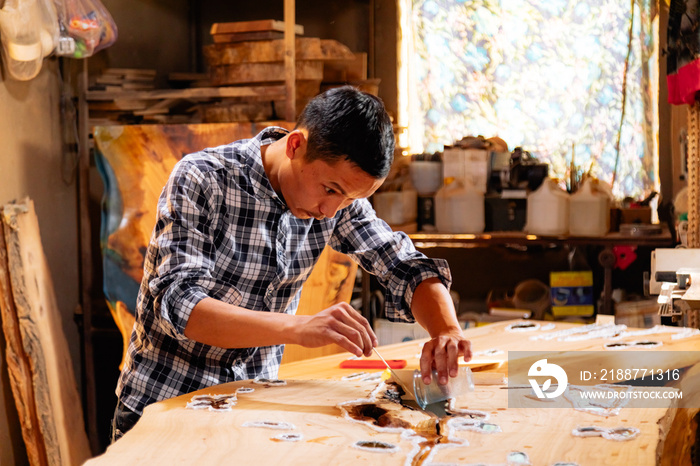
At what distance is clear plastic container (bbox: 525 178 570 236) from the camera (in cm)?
415

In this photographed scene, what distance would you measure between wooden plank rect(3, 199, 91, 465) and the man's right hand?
82.2 inches

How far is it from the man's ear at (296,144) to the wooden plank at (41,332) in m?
1.88

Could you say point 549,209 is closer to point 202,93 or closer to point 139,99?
point 202,93

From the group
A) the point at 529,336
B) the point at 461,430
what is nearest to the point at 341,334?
the point at 461,430

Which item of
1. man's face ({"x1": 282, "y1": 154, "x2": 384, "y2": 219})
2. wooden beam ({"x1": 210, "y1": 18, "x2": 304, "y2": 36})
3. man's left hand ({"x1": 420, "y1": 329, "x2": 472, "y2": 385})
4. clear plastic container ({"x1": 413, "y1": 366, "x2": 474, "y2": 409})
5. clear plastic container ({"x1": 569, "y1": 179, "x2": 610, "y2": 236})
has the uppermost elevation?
wooden beam ({"x1": 210, "y1": 18, "x2": 304, "y2": 36})

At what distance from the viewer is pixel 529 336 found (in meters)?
2.56

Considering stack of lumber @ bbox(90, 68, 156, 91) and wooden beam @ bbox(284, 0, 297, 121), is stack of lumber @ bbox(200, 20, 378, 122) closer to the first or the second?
wooden beam @ bbox(284, 0, 297, 121)

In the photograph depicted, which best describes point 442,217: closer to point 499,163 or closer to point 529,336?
point 499,163

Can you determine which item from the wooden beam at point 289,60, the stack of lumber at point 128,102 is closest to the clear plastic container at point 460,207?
the wooden beam at point 289,60

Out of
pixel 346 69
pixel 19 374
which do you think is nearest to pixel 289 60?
pixel 346 69

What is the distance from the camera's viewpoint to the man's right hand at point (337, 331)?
5.45 feet

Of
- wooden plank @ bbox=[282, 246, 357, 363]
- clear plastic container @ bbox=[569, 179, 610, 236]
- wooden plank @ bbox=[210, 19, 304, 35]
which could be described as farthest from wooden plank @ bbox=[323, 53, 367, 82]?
clear plastic container @ bbox=[569, 179, 610, 236]

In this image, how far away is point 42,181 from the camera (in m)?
3.79

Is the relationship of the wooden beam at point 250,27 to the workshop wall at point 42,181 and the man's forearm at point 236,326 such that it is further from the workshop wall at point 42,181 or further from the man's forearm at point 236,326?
the man's forearm at point 236,326
